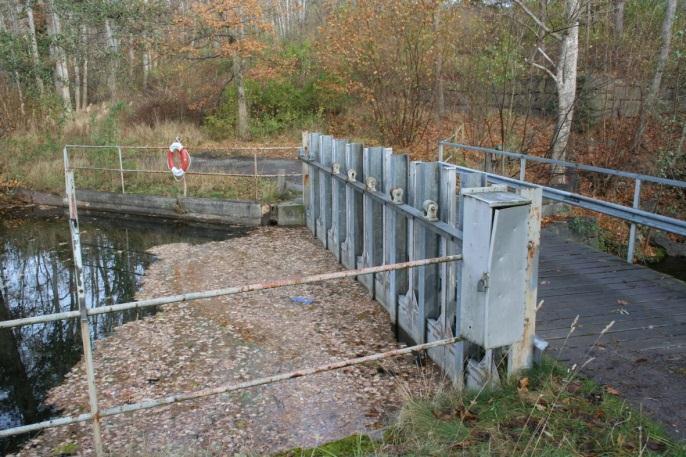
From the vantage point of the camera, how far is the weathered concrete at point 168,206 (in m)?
13.4

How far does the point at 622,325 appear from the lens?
203 inches

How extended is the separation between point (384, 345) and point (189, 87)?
929 inches

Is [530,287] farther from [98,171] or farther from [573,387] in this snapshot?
[98,171]

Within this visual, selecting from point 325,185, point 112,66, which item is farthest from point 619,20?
point 112,66

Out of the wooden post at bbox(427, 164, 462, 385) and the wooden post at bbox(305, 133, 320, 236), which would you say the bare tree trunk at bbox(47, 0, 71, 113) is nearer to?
the wooden post at bbox(305, 133, 320, 236)

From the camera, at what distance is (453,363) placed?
5.28 meters

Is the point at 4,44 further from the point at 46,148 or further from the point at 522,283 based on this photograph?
the point at 522,283

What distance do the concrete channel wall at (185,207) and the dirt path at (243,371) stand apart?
362 cm

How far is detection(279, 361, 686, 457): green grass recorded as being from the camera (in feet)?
10.5

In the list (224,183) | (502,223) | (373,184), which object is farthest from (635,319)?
(224,183)

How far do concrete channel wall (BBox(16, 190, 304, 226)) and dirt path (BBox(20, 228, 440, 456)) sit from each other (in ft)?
11.9

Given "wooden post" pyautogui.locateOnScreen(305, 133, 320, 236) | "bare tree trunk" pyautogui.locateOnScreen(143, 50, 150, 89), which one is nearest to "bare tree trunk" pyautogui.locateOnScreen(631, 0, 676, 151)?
"wooden post" pyautogui.locateOnScreen(305, 133, 320, 236)

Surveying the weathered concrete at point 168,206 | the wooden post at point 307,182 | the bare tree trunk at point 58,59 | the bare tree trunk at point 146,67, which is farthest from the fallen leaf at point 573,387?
the bare tree trunk at point 146,67

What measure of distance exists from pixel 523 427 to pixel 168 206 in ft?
41.3
